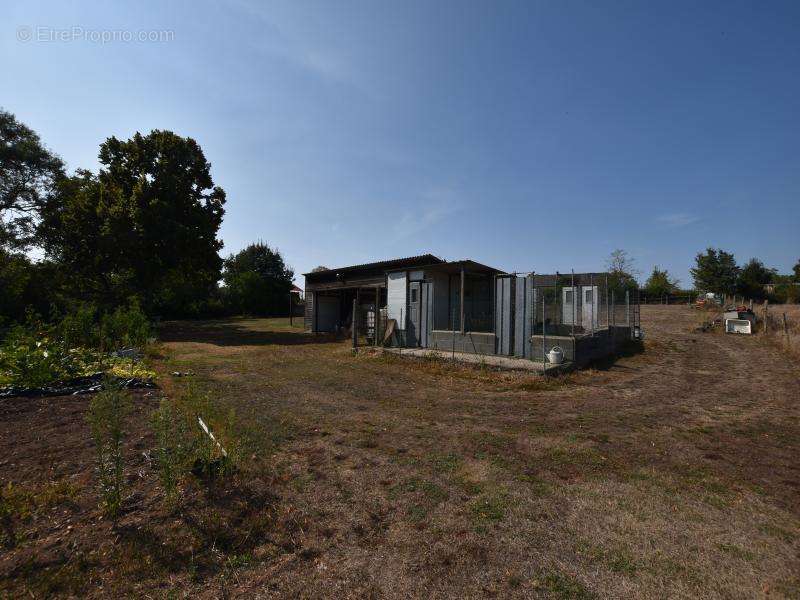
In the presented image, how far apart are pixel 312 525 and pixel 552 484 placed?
2.66m

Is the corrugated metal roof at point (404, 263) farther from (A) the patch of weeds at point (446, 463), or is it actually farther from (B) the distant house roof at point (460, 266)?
(A) the patch of weeds at point (446, 463)

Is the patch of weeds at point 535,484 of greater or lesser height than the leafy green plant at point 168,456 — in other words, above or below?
below

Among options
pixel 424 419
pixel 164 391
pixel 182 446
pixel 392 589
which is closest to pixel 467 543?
pixel 392 589

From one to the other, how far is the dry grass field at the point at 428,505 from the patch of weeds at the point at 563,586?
1 cm

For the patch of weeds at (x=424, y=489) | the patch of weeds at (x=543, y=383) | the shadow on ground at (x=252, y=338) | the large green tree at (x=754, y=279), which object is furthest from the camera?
the large green tree at (x=754, y=279)

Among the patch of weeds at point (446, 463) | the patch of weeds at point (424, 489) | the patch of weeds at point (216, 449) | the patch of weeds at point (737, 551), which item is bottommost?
the patch of weeds at point (446, 463)

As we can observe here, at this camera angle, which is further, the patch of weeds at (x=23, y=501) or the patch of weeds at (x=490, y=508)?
the patch of weeds at (x=490, y=508)

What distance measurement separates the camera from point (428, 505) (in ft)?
11.5

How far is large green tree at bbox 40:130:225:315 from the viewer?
22516 mm

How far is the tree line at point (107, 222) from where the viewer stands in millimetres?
22391

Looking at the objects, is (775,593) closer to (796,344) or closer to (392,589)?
(392,589)

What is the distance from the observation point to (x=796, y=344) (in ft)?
43.9

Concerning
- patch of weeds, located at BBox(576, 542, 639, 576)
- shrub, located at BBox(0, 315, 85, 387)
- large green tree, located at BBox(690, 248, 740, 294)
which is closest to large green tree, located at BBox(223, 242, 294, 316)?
shrub, located at BBox(0, 315, 85, 387)

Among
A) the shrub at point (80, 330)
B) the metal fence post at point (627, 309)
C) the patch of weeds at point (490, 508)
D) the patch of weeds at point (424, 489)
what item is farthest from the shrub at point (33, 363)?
the metal fence post at point (627, 309)
